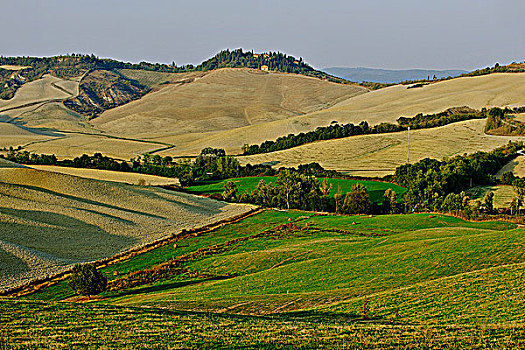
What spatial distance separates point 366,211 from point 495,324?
55.8 meters

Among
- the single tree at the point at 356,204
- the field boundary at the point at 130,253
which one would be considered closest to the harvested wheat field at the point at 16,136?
the field boundary at the point at 130,253

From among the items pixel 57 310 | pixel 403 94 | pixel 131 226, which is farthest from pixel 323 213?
pixel 403 94

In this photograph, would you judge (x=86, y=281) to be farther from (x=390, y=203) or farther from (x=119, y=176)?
(x=119, y=176)

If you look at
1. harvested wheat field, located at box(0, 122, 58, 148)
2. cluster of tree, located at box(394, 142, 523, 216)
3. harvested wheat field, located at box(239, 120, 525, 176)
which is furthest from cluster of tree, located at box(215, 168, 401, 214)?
harvested wheat field, located at box(0, 122, 58, 148)

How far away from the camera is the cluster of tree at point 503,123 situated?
11700cm

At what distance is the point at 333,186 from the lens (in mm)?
88188

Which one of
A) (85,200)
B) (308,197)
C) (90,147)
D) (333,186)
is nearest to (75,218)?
(85,200)

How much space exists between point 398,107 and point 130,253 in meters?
137

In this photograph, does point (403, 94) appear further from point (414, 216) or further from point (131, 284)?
point (131, 284)

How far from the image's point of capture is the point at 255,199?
81375 millimetres

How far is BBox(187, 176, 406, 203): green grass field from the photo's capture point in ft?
267

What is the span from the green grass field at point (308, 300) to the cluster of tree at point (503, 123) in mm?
85901

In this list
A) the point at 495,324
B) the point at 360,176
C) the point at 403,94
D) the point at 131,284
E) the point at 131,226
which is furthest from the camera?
the point at 403,94

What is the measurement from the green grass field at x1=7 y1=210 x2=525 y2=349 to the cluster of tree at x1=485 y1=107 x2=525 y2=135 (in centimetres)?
8590
